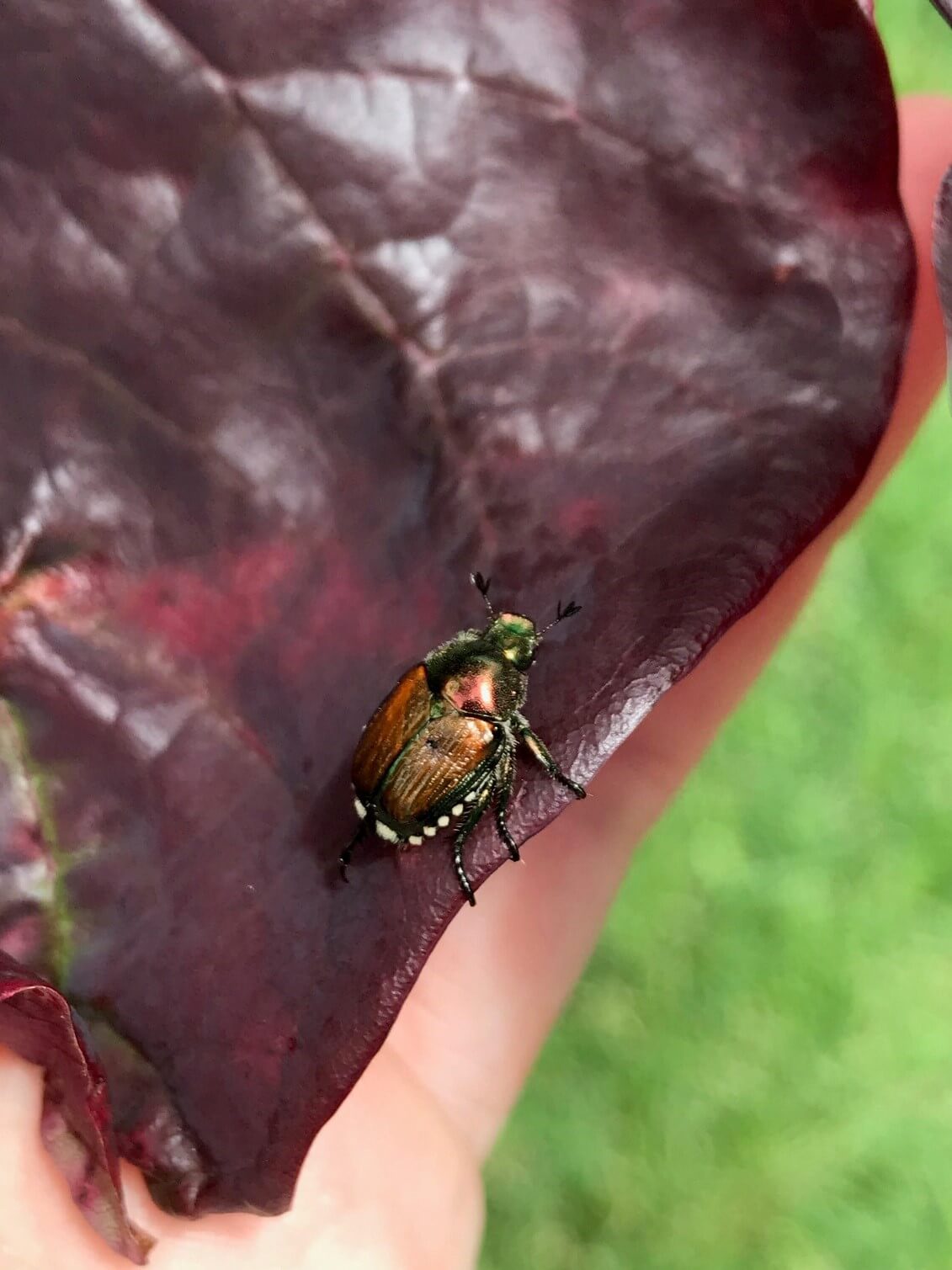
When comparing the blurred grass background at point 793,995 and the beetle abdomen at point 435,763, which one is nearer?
the beetle abdomen at point 435,763

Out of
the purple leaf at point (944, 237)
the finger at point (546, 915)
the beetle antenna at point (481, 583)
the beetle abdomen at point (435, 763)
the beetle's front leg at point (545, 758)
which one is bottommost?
the finger at point (546, 915)

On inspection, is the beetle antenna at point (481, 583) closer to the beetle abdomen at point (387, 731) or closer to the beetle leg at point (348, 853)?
the beetle abdomen at point (387, 731)

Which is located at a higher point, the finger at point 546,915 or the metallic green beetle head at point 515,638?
the metallic green beetle head at point 515,638

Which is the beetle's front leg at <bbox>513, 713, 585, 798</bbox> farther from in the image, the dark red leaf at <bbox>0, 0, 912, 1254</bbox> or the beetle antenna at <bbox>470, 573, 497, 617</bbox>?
the beetle antenna at <bbox>470, 573, 497, 617</bbox>

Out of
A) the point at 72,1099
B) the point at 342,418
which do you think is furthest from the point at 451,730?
the point at 72,1099

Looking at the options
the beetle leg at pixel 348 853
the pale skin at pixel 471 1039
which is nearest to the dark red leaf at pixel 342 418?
the beetle leg at pixel 348 853

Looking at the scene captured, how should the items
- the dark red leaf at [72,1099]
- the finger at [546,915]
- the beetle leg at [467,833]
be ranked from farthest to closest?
the finger at [546,915], the beetle leg at [467,833], the dark red leaf at [72,1099]

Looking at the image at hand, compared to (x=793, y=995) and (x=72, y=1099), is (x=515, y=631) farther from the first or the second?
(x=793, y=995)
